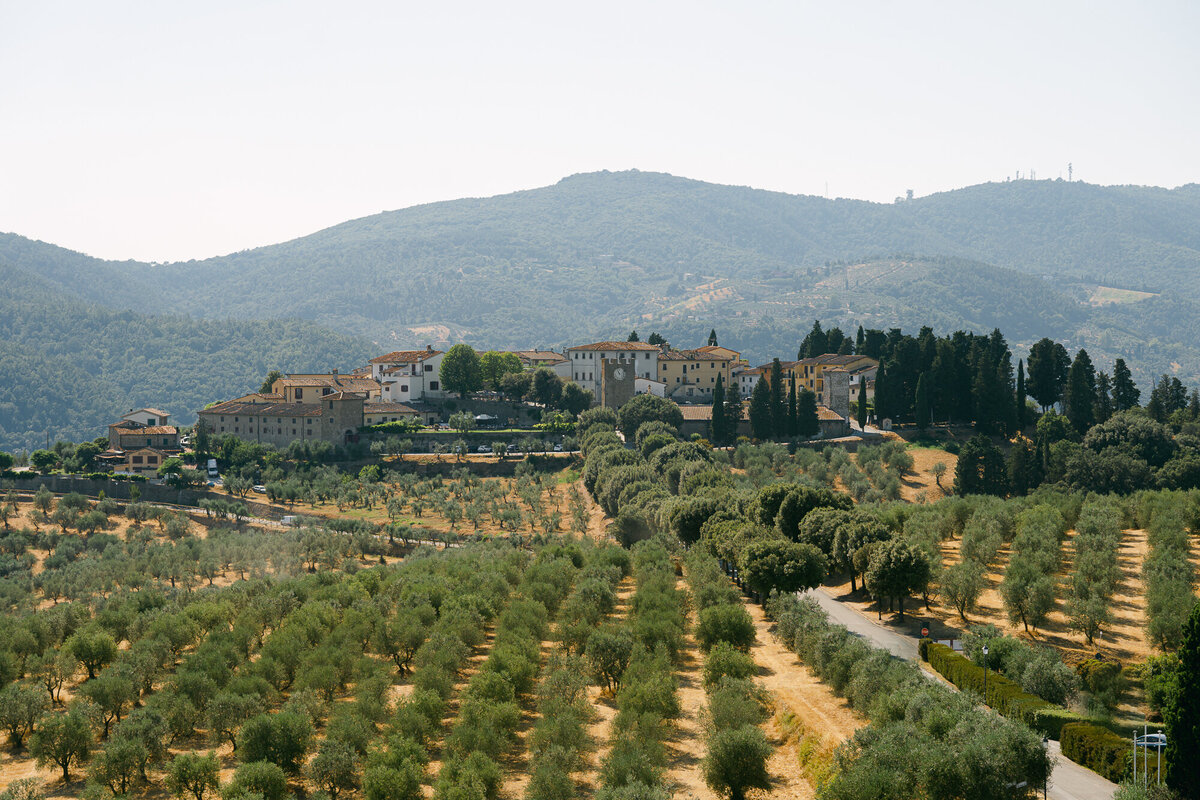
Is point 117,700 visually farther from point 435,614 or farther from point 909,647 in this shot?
point 909,647

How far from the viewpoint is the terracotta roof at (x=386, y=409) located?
111 m

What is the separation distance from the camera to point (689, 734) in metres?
34.6

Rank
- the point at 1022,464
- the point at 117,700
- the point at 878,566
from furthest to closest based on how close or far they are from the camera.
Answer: the point at 1022,464
the point at 878,566
the point at 117,700

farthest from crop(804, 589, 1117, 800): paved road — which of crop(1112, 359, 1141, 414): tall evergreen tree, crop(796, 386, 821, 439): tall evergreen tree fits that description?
Answer: crop(1112, 359, 1141, 414): tall evergreen tree

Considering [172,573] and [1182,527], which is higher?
[1182,527]

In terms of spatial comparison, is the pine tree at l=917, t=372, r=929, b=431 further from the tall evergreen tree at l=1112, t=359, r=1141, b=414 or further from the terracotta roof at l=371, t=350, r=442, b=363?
the terracotta roof at l=371, t=350, r=442, b=363

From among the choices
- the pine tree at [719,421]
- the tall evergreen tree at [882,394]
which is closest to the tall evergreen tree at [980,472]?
the tall evergreen tree at [882,394]

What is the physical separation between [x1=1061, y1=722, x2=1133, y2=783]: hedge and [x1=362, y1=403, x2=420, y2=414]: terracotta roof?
289ft

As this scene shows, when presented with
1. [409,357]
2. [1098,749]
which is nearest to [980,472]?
[1098,749]

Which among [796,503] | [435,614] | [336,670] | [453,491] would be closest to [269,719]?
[336,670]

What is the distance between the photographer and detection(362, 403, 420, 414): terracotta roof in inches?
4382

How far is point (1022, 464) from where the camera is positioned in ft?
271

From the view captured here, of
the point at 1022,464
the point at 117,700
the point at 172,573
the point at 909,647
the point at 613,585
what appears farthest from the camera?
the point at 1022,464

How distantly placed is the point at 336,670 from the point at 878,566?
22.3m
